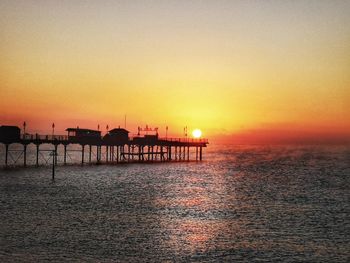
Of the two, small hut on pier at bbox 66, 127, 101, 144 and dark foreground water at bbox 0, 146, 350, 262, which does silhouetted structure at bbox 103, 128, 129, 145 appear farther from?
dark foreground water at bbox 0, 146, 350, 262

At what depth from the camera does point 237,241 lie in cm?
3195

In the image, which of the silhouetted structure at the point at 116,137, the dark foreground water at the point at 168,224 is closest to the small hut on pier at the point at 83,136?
the silhouetted structure at the point at 116,137

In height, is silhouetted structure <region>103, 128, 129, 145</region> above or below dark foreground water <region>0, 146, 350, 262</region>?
above

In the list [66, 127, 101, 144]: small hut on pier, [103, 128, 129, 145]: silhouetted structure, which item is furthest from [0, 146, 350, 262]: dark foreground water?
[103, 128, 129, 145]: silhouetted structure

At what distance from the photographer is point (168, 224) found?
37438mm

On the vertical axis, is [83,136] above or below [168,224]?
above

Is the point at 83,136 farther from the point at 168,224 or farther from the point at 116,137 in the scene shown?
the point at 168,224

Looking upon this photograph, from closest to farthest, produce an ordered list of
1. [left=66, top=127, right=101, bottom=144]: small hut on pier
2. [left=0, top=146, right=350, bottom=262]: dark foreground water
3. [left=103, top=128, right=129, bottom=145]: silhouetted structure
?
[left=0, top=146, right=350, bottom=262]: dark foreground water
[left=66, top=127, right=101, bottom=144]: small hut on pier
[left=103, top=128, right=129, bottom=145]: silhouetted structure

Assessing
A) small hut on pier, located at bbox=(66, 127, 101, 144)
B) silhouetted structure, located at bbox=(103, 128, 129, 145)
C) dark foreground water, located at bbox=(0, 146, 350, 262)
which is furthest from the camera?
silhouetted structure, located at bbox=(103, 128, 129, 145)

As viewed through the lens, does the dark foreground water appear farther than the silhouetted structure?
No

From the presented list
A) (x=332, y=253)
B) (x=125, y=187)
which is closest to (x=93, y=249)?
(x=332, y=253)

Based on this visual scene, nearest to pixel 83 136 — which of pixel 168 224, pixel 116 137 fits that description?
pixel 116 137

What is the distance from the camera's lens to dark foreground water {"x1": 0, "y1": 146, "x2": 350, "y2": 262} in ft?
93.0

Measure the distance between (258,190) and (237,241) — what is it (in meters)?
35.8
